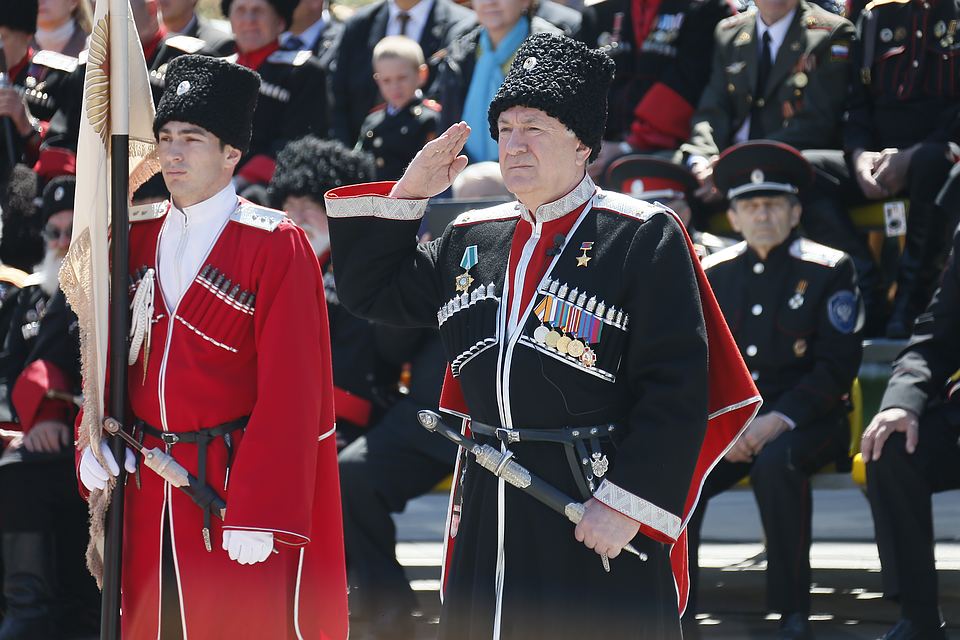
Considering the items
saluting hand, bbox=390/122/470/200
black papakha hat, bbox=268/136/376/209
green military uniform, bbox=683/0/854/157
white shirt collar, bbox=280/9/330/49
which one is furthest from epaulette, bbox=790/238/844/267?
white shirt collar, bbox=280/9/330/49

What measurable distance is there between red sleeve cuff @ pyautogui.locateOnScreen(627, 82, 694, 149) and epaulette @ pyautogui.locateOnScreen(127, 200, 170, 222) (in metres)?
3.76

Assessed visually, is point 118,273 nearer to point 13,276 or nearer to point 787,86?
point 13,276

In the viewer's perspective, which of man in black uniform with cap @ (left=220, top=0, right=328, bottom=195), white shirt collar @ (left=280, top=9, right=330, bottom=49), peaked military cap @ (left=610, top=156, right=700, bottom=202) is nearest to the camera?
peaked military cap @ (left=610, top=156, right=700, bottom=202)

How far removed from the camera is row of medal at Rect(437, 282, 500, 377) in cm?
319

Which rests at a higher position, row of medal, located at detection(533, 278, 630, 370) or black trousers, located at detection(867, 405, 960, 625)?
row of medal, located at detection(533, 278, 630, 370)

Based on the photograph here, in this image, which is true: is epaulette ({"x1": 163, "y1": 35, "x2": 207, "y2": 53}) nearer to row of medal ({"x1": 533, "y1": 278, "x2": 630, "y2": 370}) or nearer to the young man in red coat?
the young man in red coat

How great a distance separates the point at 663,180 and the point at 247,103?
116 inches

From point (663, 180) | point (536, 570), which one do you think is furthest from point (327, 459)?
point (663, 180)

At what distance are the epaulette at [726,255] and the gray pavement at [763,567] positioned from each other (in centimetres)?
130

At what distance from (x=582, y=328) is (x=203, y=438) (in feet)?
3.93

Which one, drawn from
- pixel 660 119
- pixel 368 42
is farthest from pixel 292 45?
pixel 660 119

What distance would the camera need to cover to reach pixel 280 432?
3.66 metres

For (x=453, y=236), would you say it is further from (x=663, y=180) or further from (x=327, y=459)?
(x=663, y=180)

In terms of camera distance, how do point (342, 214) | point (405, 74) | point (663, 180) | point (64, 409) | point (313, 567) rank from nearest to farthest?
point (342, 214)
point (313, 567)
point (64, 409)
point (663, 180)
point (405, 74)
